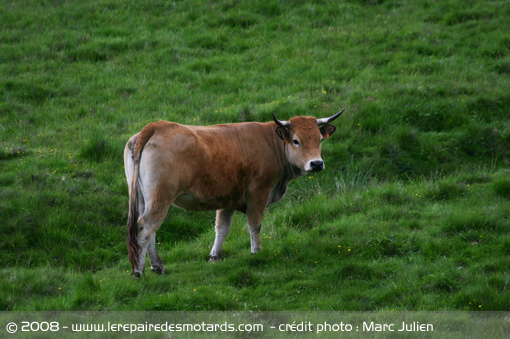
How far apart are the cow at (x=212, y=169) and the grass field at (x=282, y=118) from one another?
593mm

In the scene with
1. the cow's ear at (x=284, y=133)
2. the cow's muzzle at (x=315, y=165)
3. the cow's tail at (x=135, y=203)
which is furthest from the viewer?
the cow's ear at (x=284, y=133)

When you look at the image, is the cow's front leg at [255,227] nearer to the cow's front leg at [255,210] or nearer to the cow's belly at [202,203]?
the cow's front leg at [255,210]

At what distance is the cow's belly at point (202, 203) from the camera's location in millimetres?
6932

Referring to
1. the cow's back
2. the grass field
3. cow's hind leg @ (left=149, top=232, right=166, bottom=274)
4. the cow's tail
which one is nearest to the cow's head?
the cow's back

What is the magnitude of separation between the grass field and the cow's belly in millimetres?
866

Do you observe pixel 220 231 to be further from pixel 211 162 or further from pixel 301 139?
pixel 301 139

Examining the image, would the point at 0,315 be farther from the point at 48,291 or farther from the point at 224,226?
the point at 224,226

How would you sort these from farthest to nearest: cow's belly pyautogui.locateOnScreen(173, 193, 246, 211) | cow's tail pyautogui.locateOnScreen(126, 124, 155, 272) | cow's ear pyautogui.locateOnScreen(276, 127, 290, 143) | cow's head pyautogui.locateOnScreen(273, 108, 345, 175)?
cow's ear pyautogui.locateOnScreen(276, 127, 290, 143) < cow's head pyautogui.locateOnScreen(273, 108, 345, 175) < cow's belly pyautogui.locateOnScreen(173, 193, 246, 211) < cow's tail pyautogui.locateOnScreen(126, 124, 155, 272)

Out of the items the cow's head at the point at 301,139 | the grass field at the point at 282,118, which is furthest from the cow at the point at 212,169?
the grass field at the point at 282,118

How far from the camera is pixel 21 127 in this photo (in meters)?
11.5

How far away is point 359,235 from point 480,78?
7.97 metres

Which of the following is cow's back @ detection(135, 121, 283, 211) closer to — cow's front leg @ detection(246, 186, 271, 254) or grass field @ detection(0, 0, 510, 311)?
cow's front leg @ detection(246, 186, 271, 254)

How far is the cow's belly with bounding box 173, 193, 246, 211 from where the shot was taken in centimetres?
693

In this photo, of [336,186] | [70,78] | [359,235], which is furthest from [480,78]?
[70,78]
